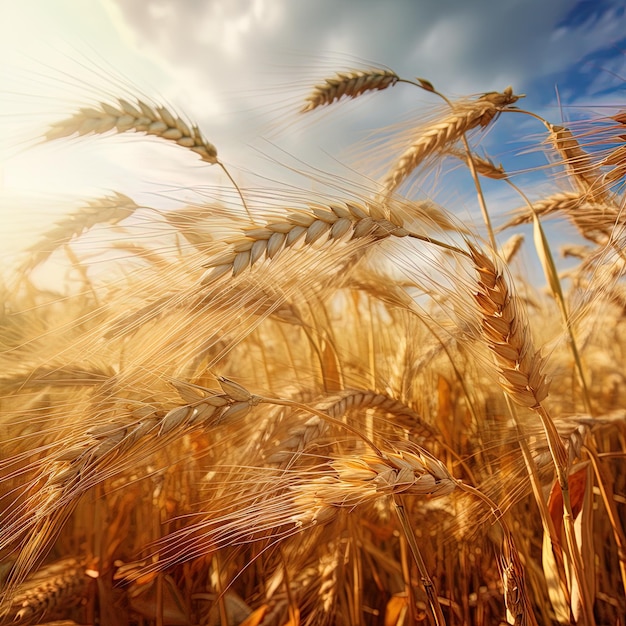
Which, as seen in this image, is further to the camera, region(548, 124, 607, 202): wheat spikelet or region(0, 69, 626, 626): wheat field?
region(548, 124, 607, 202): wheat spikelet

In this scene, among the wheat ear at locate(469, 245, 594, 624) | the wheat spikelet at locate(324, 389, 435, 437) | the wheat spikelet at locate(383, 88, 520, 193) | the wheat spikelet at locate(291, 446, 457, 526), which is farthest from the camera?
the wheat spikelet at locate(383, 88, 520, 193)

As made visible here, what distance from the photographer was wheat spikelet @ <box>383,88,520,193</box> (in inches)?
55.4

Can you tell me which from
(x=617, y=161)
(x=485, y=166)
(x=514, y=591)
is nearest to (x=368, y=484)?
(x=514, y=591)

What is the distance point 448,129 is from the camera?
1.43m

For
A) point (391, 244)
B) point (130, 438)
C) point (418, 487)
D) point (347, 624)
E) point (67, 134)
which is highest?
point (67, 134)

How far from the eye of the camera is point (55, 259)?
4.38 ft

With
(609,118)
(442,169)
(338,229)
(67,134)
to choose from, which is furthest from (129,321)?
(442,169)

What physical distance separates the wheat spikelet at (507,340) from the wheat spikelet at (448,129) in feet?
1.95

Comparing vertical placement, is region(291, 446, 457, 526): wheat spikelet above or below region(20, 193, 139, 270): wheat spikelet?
below

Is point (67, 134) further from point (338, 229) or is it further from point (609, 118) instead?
point (609, 118)

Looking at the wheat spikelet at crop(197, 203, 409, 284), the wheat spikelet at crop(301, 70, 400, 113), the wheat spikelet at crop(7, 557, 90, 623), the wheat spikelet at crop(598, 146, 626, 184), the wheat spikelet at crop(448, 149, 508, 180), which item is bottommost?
the wheat spikelet at crop(7, 557, 90, 623)

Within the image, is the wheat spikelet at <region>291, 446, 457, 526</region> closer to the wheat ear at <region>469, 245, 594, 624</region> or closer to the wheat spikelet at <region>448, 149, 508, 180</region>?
the wheat ear at <region>469, 245, 594, 624</region>

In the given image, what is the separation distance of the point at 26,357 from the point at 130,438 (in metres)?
0.74

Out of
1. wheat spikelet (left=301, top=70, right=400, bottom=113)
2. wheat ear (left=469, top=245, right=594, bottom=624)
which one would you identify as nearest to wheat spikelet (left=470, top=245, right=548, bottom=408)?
wheat ear (left=469, top=245, right=594, bottom=624)
